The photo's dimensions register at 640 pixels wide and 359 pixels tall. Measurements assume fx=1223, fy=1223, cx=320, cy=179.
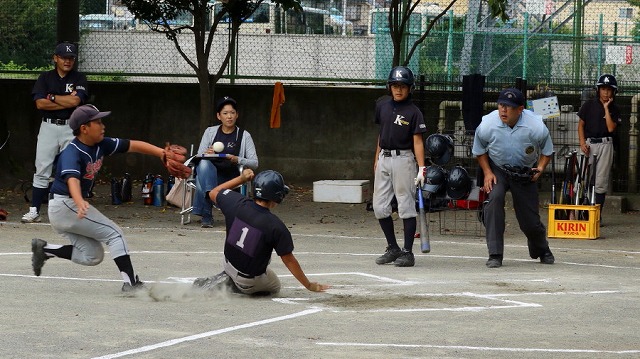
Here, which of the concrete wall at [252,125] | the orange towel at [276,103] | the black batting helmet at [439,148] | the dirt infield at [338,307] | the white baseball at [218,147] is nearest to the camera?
the dirt infield at [338,307]

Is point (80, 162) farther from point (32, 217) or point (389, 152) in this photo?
point (32, 217)

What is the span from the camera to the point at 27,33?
2127cm

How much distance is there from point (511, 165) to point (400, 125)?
1227 millimetres

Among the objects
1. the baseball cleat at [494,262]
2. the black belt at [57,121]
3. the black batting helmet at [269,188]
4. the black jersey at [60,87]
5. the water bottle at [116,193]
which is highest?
the black jersey at [60,87]

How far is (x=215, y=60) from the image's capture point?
21328 mm

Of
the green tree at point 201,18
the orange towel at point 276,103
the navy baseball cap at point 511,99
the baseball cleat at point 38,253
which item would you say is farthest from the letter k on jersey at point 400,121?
the orange towel at point 276,103

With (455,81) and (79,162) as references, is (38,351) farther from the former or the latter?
(455,81)

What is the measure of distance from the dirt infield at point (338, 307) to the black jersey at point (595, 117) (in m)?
2.46

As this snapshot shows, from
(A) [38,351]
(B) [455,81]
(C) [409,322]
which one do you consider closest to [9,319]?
(A) [38,351]

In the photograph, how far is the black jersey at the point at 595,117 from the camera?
16.3 metres

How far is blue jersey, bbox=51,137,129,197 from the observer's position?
383 inches

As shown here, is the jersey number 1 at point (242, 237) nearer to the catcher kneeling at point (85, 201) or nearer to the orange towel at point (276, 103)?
the catcher kneeling at point (85, 201)

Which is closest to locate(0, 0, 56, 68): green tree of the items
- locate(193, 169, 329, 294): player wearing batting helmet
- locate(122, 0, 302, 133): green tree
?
locate(122, 0, 302, 133): green tree

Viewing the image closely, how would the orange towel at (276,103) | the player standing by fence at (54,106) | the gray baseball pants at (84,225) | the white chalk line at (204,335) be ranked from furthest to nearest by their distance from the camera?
1. the orange towel at (276,103)
2. the player standing by fence at (54,106)
3. the gray baseball pants at (84,225)
4. the white chalk line at (204,335)
